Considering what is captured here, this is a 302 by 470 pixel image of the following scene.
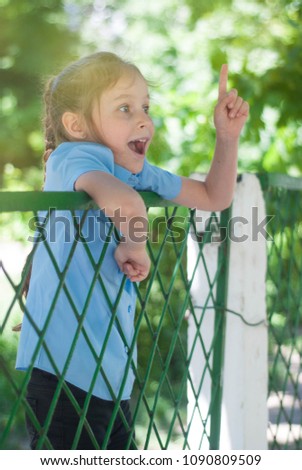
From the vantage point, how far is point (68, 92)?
2480mm

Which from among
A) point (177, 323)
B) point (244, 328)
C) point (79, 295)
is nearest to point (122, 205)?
point (79, 295)

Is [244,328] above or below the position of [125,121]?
below

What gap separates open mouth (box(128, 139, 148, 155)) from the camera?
8.14ft

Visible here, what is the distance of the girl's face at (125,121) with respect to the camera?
2434 mm

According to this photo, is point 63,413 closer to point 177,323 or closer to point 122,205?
point 177,323

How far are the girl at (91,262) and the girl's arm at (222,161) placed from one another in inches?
9.0

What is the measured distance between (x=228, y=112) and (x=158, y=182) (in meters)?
0.33

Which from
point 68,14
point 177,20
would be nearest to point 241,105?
point 177,20

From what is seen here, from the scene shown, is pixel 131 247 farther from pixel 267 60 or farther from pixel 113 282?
pixel 267 60

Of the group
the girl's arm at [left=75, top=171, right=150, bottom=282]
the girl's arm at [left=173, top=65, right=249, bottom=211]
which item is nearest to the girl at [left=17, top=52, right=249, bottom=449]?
the girl's arm at [left=75, top=171, right=150, bottom=282]

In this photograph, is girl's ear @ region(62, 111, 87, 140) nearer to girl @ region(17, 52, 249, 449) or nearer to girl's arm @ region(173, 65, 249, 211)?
girl @ region(17, 52, 249, 449)

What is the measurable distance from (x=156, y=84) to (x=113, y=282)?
2.28 feet

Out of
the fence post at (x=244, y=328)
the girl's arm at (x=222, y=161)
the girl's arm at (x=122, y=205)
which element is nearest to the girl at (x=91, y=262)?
the girl's arm at (x=122, y=205)

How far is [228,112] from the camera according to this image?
9.07 feet
